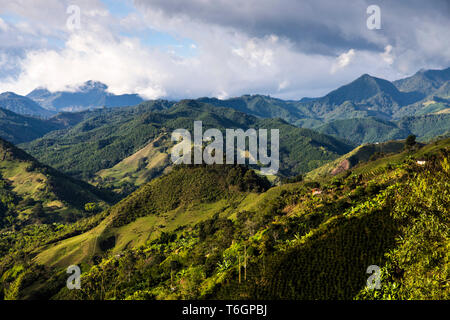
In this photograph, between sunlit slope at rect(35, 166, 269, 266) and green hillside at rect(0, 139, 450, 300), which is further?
sunlit slope at rect(35, 166, 269, 266)

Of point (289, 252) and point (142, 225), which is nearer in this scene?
point (289, 252)

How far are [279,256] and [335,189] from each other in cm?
5292

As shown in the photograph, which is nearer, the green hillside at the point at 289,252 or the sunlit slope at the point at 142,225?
the green hillside at the point at 289,252

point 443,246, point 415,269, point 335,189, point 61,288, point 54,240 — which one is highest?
point 335,189

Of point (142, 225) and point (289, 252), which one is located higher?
point (289, 252)
